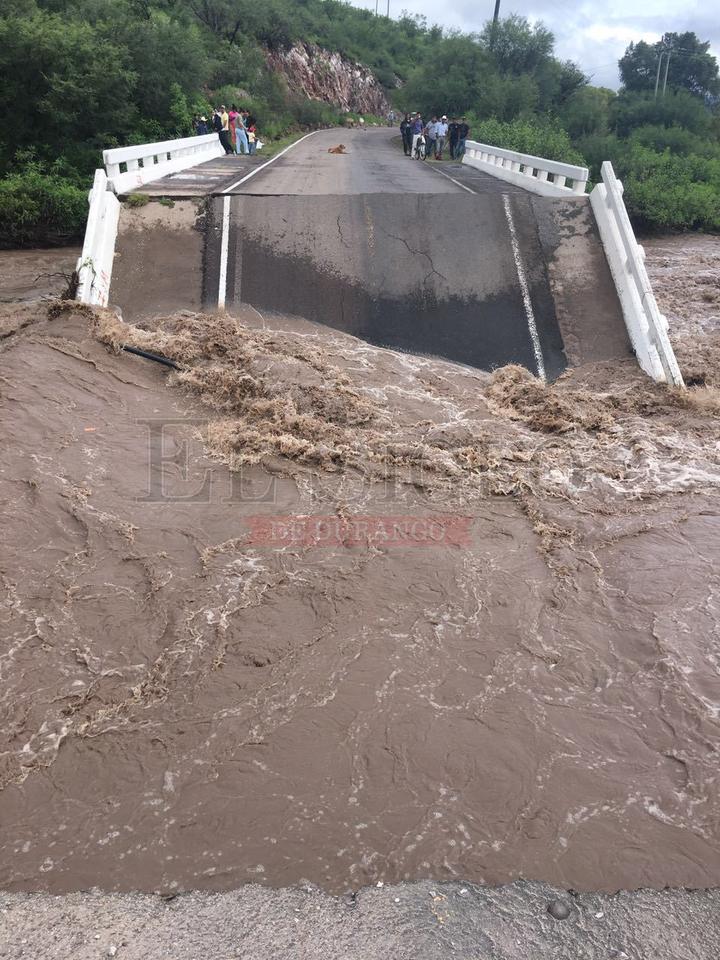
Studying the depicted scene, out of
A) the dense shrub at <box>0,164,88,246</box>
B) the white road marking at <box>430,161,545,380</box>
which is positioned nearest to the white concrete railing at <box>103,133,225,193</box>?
the dense shrub at <box>0,164,88,246</box>

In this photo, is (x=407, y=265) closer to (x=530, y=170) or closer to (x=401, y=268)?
(x=401, y=268)

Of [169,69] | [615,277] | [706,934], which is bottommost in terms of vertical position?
[706,934]

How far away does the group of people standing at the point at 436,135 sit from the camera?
81.0 feet

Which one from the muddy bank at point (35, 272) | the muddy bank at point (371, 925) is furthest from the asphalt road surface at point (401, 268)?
the muddy bank at point (371, 925)

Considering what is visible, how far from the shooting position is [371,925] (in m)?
3.44

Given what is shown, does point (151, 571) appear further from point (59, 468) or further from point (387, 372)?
point (387, 372)

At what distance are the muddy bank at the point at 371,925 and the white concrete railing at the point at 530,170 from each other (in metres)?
12.2

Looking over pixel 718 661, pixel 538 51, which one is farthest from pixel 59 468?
pixel 538 51

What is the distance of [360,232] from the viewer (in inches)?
480

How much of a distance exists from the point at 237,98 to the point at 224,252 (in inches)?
968

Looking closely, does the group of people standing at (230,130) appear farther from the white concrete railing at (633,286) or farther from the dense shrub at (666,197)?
the white concrete railing at (633,286)

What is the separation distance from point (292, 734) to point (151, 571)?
215 cm

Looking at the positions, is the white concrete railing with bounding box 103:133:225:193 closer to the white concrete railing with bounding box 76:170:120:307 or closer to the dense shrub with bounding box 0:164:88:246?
the white concrete railing with bounding box 76:170:120:307

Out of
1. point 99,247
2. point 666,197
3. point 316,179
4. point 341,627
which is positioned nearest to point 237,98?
point 316,179
